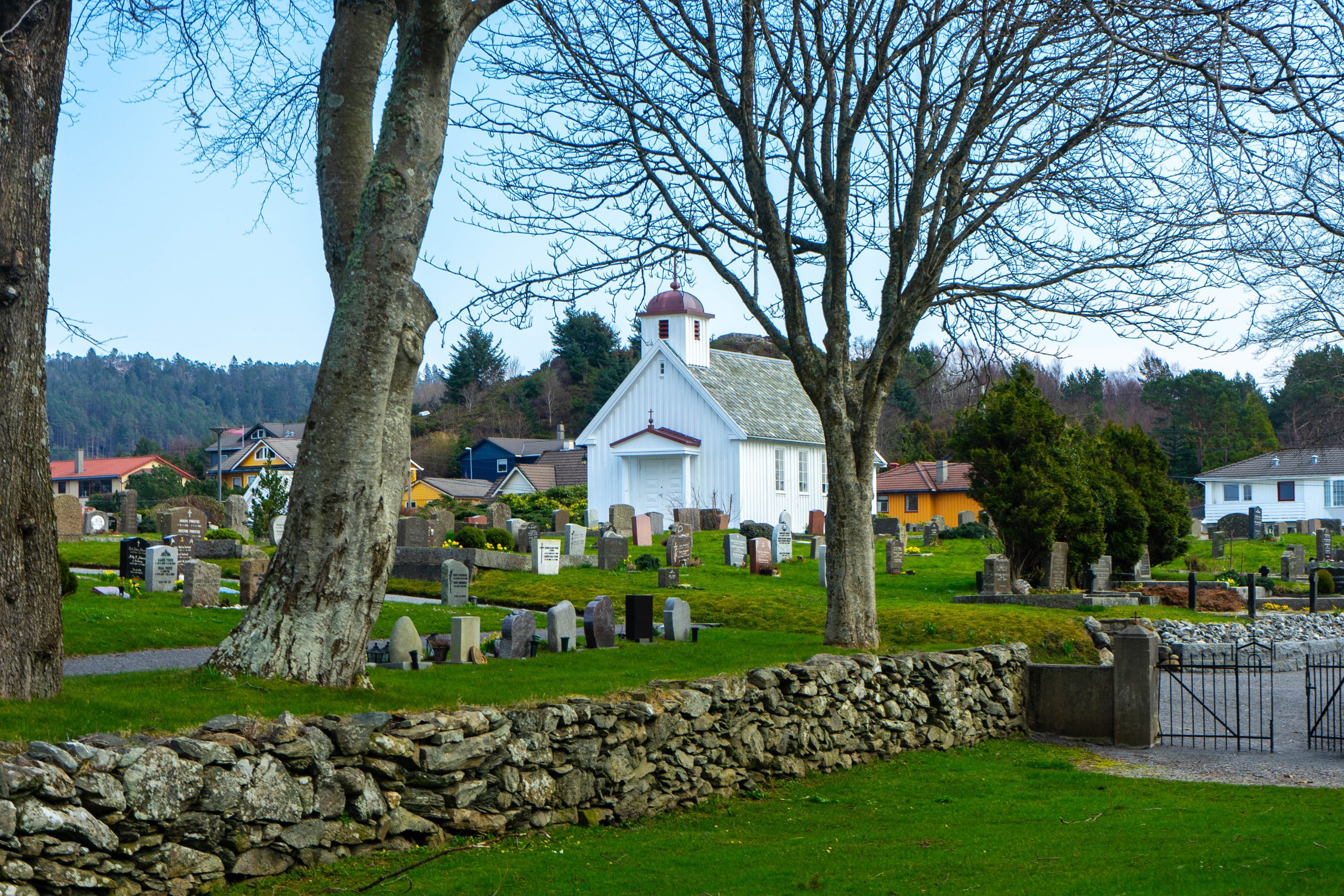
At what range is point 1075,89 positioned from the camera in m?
13.7

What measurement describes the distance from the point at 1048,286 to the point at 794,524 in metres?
28.3

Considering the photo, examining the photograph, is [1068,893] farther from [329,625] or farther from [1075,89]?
[1075,89]

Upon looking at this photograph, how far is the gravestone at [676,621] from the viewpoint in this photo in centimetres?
1410

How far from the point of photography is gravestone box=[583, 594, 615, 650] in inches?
513

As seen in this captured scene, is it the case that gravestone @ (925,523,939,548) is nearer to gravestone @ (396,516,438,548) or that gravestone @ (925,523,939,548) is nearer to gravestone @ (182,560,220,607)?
gravestone @ (396,516,438,548)

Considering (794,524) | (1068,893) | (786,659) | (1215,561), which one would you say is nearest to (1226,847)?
(1068,893)

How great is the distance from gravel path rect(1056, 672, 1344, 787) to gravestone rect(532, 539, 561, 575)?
1123 cm

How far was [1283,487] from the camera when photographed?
62562mm

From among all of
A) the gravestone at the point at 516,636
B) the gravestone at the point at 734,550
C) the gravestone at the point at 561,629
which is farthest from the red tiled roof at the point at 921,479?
the gravestone at the point at 516,636

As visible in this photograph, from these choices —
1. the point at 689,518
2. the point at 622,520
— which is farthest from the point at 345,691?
the point at 689,518

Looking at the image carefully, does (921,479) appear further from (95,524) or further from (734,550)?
(95,524)

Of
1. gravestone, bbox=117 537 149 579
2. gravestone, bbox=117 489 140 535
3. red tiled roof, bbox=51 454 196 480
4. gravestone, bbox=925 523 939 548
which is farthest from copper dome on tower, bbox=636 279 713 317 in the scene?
red tiled roof, bbox=51 454 196 480

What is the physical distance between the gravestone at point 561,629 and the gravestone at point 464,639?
0.83 m

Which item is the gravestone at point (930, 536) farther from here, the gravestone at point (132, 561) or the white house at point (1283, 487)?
the white house at point (1283, 487)
